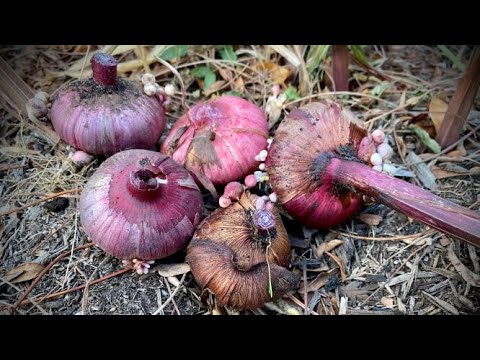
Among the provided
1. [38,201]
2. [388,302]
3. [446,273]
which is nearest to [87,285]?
[38,201]

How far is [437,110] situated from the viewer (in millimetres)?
2352

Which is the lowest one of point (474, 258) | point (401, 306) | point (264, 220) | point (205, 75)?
point (401, 306)

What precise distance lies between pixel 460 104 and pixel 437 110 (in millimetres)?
177

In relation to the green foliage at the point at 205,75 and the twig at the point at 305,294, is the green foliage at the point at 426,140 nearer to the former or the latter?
the twig at the point at 305,294

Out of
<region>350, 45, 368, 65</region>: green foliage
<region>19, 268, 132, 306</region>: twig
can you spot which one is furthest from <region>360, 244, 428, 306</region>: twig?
<region>350, 45, 368, 65</region>: green foliage

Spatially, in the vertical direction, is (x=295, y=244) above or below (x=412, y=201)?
below

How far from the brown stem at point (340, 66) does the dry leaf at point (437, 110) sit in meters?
0.43

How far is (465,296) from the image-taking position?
1.83m

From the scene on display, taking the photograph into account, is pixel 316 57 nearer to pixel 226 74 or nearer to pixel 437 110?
pixel 226 74

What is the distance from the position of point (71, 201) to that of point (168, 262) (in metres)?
0.53

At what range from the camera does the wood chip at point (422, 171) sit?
2.15 m

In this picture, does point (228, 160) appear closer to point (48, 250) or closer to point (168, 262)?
point (168, 262)

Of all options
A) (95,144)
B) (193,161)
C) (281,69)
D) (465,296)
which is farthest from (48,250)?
(465,296)

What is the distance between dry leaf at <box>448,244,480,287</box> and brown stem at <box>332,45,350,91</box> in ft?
3.24
